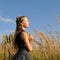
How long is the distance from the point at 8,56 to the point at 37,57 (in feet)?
2.76

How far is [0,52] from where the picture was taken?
28.0ft

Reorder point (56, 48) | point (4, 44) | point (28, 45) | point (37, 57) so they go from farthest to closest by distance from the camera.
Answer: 1. point (4, 44)
2. point (37, 57)
3. point (56, 48)
4. point (28, 45)

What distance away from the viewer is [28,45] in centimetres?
470

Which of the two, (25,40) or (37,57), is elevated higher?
(25,40)

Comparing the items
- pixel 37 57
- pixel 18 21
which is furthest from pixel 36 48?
pixel 18 21

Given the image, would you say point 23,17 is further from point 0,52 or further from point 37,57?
point 0,52

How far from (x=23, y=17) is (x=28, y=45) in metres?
0.52

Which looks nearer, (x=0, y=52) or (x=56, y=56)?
(x=56, y=56)

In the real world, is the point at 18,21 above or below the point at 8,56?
above

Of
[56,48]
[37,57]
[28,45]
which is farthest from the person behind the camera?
[37,57]

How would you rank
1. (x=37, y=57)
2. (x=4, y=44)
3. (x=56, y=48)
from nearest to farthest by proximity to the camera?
(x=56, y=48)
(x=37, y=57)
(x=4, y=44)

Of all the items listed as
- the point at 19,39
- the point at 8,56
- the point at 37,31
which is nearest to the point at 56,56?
the point at 37,31

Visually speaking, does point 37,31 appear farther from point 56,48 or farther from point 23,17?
point 23,17

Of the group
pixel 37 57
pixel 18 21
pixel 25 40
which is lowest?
pixel 37 57
